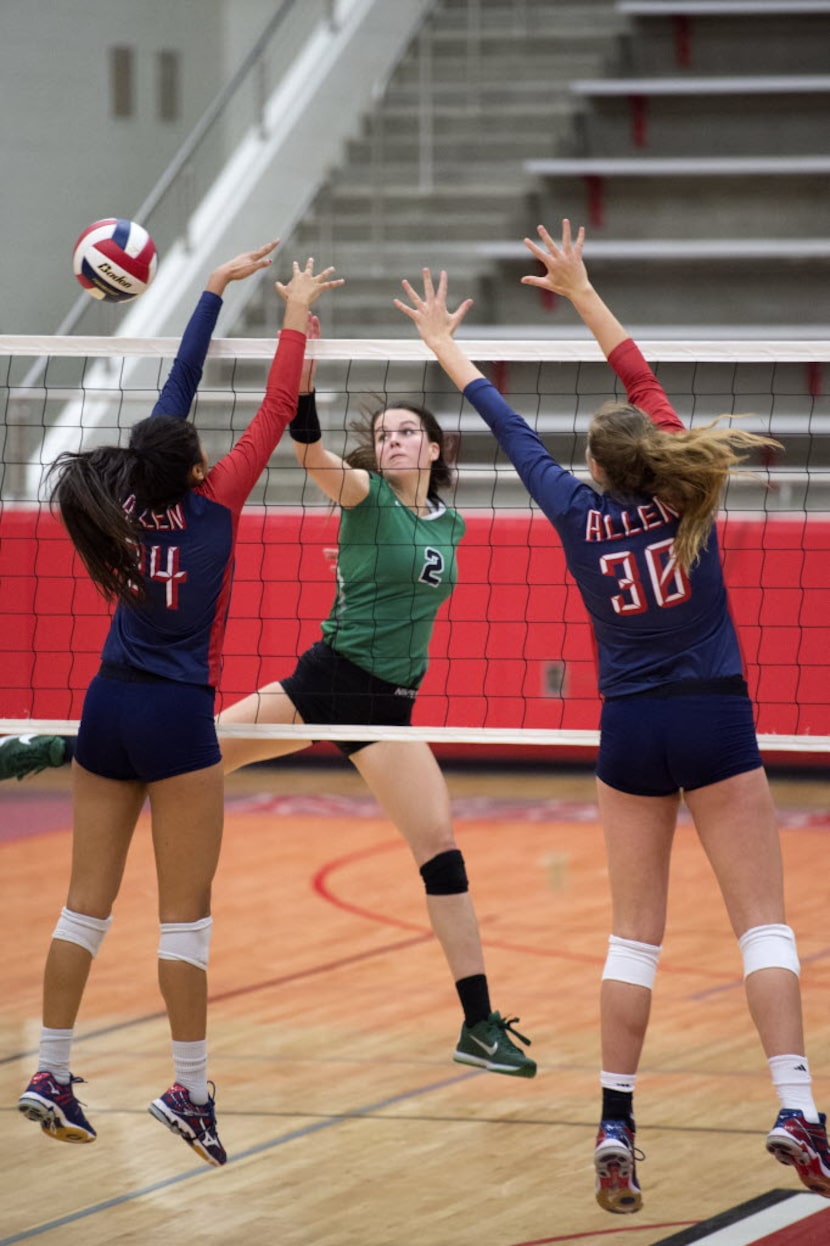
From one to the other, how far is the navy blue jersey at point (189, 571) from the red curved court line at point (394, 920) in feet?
10.6

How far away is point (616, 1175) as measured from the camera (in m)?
4.09

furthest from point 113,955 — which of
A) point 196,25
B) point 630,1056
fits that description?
→ point 196,25

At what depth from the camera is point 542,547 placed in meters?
9.80

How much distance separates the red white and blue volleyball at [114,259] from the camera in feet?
16.6

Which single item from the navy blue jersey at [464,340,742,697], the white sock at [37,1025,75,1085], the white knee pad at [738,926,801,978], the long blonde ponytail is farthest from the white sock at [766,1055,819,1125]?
the white sock at [37,1025,75,1085]

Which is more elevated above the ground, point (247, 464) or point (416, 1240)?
point (247, 464)

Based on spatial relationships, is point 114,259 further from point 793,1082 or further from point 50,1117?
point 793,1082

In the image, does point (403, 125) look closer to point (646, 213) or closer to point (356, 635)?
point (646, 213)

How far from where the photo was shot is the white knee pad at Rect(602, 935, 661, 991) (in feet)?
13.7

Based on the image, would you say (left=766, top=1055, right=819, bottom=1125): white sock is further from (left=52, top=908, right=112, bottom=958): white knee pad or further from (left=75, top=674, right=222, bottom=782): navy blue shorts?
→ (left=52, top=908, right=112, bottom=958): white knee pad

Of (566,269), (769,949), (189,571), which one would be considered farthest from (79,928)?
(566,269)

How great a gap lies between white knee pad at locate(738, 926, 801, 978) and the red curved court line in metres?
2.96

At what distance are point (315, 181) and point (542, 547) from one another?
15.8 ft

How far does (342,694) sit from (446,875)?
0.63m
